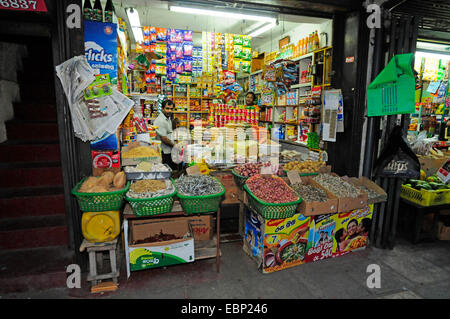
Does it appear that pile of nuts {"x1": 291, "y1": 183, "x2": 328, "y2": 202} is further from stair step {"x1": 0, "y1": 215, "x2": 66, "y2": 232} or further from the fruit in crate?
stair step {"x1": 0, "y1": 215, "x2": 66, "y2": 232}

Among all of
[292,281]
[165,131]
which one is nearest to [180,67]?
[165,131]

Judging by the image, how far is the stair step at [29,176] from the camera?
331 centimetres

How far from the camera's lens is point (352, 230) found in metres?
3.32

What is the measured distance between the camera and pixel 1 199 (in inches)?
121

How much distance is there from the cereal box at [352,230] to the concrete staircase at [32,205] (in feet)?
10.2

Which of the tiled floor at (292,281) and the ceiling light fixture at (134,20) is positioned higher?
the ceiling light fixture at (134,20)

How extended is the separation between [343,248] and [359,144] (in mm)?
1430

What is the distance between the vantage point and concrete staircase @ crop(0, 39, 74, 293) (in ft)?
8.82

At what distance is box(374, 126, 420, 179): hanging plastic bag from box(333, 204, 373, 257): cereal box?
51 centimetres

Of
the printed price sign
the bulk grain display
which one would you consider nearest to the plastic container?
the bulk grain display

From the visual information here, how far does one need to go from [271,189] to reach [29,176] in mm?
3047

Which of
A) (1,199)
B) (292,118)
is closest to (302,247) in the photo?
(1,199)

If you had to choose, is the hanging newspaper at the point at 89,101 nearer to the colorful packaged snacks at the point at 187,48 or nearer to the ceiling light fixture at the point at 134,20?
the ceiling light fixture at the point at 134,20

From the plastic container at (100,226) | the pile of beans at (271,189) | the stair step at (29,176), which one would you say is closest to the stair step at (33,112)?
the stair step at (29,176)
